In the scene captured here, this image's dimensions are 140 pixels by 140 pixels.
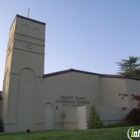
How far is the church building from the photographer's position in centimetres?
1733

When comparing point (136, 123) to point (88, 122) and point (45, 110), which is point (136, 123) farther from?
point (45, 110)

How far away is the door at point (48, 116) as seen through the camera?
18.6 m

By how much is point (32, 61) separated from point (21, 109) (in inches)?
218

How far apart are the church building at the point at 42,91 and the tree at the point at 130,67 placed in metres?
17.1

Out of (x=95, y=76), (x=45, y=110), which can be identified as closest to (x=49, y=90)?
Result: (x=45, y=110)

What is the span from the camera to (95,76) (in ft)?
78.5

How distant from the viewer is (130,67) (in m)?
40.9

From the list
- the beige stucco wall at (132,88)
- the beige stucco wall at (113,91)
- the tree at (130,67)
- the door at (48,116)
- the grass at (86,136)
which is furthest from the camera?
the tree at (130,67)

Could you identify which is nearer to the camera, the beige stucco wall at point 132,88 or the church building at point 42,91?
the church building at point 42,91

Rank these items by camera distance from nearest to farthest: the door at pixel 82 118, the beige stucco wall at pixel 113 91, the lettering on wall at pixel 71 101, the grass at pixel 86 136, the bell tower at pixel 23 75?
1. the grass at pixel 86 136
2. the door at pixel 82 118
3. the bell tower at pixel 23 75
4. the lettering on wall at pixel 71 101
5. the beige stucco wall at pixel 113 91

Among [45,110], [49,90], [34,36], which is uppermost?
[34,36]

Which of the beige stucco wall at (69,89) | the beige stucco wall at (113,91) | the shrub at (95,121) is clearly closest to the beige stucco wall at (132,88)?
the beige stucco wall at (113,91)

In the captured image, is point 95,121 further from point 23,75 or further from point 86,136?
point 23,75

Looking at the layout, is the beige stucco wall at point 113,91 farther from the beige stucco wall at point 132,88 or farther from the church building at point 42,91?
the beige stucco wall at point 132,88
